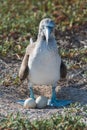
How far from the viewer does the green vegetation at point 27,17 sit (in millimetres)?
9691

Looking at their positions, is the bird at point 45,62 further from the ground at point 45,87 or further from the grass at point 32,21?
the grass at point 32,21

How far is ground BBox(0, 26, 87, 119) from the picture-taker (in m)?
7.58

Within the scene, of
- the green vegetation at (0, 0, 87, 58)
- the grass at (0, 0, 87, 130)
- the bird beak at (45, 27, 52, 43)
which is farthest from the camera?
the green vegetation at (0, 0, 87, 58)

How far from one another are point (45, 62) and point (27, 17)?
125 inches

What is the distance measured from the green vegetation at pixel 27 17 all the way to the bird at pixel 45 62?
156 cm

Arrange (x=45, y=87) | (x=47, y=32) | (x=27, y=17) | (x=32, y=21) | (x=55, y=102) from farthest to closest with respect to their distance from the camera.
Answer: (x=27, y=17), (x=32, y=21), (x=45, y=87), (x=55, y=102), (x=47, y=32)

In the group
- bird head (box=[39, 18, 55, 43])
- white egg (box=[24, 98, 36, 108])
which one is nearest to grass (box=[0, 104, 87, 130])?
white egg (box=[24, 98, 36, 108])

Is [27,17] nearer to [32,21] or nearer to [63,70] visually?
[32,21]

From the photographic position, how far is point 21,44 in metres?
9.65

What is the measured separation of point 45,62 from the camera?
7.58 meters

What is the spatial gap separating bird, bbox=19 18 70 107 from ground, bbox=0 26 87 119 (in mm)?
330

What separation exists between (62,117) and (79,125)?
10.9 inches

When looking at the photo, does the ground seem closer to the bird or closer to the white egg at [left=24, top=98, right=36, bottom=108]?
the white egg at [left=24, top=98, right=36, bottom=108]

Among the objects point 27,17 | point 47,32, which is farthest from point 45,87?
point 27,17
